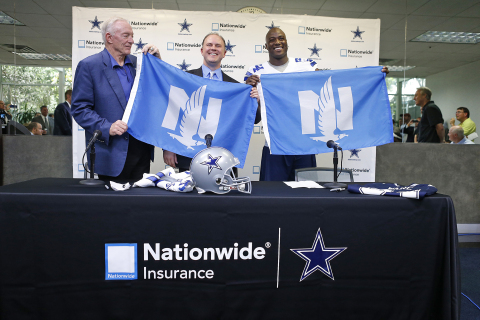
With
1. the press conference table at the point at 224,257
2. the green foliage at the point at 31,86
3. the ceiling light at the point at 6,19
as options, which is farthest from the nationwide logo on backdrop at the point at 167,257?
the ceiling light at the point at 6,19

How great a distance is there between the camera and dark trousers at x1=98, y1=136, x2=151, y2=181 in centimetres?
233

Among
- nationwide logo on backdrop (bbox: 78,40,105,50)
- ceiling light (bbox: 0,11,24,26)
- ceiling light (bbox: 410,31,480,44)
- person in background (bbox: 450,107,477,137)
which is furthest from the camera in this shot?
ceiling light (bbox: 410,31,480,44)

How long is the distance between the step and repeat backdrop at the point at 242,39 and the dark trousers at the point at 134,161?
1884 mm

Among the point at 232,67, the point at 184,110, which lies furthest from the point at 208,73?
the point at 232,67

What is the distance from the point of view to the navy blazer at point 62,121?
4133mm

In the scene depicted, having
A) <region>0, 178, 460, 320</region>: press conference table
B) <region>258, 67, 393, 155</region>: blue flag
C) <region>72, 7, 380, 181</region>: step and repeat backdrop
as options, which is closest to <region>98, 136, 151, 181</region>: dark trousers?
<region>0, 178, 460, 320</region>: press conference table

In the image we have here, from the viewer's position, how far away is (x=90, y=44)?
401cm

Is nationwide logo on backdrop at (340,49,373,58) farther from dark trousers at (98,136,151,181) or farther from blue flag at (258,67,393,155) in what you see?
dark trousers at (98,136,151,181)

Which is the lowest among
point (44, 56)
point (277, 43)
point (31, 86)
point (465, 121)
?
point (465, 121)

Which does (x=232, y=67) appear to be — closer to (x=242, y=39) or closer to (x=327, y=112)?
(x=242, y=39)

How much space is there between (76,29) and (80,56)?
0.35m

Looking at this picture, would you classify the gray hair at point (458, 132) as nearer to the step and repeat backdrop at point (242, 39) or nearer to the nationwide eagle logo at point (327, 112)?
the step and repeat backdrop at point (242, 39)

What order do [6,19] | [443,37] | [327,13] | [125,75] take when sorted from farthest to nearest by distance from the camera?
[443,37]
[327,13]
[6,19]
[125,75]

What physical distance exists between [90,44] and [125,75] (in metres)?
2.08
